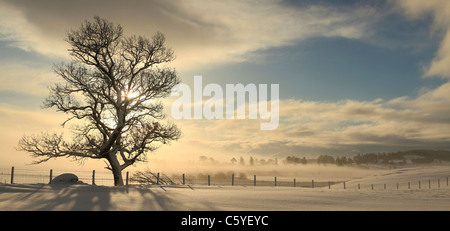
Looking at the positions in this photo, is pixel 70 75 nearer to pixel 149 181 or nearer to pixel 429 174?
pixel 149 181

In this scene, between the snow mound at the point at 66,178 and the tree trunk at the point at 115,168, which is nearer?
the snow mound at the point at 66,178

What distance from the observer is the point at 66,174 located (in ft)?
95.8

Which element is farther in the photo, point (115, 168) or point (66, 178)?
point (115, 168)

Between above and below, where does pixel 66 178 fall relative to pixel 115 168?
below

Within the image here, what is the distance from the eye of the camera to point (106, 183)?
1209 inches

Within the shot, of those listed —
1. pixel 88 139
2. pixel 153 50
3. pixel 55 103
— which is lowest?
pixel 88 139

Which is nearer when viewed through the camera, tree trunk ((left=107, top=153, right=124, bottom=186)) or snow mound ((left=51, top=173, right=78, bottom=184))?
snow mound ((left=51, top=173, right=78, bottom=184))

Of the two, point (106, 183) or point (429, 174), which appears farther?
point (429, 174)
